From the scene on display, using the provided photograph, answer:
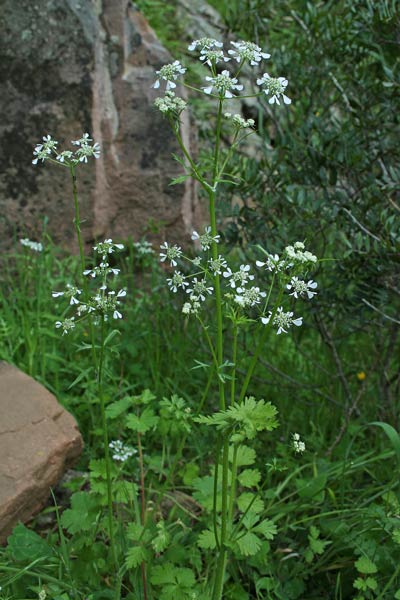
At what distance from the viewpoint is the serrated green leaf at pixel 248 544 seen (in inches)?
78.8

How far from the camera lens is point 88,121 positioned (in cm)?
389

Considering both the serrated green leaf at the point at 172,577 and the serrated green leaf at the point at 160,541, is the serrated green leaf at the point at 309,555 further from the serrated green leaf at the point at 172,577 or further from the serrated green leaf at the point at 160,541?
the serrated green leaf at the point at 160,541

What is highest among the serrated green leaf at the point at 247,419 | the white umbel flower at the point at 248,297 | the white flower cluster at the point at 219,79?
the white flower cluster at the point at 219,79

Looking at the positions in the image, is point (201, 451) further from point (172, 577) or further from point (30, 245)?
point (30, 245)

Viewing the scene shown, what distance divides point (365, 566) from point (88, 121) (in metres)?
2.58

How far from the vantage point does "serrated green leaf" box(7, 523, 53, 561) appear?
2217mm

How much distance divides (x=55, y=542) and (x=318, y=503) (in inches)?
34.9

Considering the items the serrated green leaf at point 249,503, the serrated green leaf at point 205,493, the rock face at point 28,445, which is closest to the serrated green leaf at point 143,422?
the serrated green leaf at point 205,493

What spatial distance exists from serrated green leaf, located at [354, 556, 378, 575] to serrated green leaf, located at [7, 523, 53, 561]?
2.95 feet

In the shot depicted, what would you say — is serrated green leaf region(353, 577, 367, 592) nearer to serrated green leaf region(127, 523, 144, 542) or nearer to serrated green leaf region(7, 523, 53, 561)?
serrated green leaf region(127, 523, 144, 542)

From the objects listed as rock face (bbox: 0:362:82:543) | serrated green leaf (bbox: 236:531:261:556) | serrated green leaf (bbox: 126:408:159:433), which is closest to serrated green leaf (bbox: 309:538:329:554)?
serrated green leaf (bbox: 236:531:261:556)

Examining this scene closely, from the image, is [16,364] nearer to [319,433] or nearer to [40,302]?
[40,302]

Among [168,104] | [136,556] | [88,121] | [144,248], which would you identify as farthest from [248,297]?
[88,121]

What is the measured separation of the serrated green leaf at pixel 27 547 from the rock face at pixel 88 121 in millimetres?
1629
